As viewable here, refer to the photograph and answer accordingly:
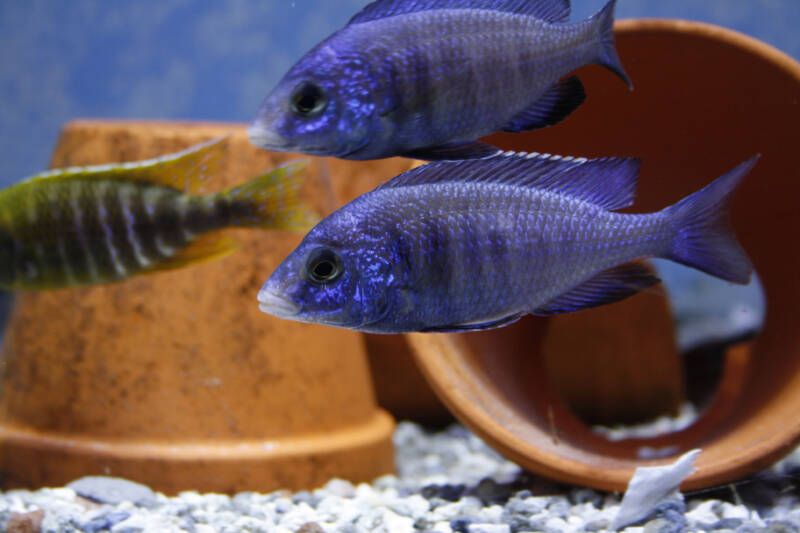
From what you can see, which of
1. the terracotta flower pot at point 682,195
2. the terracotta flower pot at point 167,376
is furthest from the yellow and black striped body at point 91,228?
the terracotta flower pot at point 682,195

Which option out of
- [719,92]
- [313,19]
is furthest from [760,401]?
[313,19]

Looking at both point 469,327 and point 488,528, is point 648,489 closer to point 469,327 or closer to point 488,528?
point 488,528

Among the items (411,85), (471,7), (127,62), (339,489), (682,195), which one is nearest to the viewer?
(411,85)

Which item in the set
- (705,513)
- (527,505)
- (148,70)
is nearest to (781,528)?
(705,513)

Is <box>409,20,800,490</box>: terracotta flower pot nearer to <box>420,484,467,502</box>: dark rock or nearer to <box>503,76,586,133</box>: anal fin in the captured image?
<box>503,76,586,133</box>: anal fin

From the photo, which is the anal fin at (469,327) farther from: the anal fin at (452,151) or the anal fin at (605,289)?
the anal fin at (452,151)
